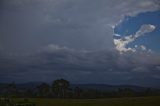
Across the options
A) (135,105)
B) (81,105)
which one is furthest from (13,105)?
(135,105)

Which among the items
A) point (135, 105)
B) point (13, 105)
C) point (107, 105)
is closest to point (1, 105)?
point (13, 105)

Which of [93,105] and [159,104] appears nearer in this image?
[159,104]

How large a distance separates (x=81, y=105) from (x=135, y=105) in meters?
22.0

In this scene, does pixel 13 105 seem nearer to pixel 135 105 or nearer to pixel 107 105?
pixel 107 105

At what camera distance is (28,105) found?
10612 centimetres

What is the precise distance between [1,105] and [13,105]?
15.4ft

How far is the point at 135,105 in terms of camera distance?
104875mm

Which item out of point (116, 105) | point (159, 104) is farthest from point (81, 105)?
point (159, 104)

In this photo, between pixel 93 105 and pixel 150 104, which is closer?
pixel 150 104

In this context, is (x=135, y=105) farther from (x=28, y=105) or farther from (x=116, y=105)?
(x=28, y=105)

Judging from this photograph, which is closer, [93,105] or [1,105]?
[1,105]

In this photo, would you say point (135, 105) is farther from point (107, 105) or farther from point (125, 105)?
point (107, 105)

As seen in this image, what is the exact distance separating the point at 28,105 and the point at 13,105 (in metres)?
5.27

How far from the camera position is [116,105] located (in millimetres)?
112562
